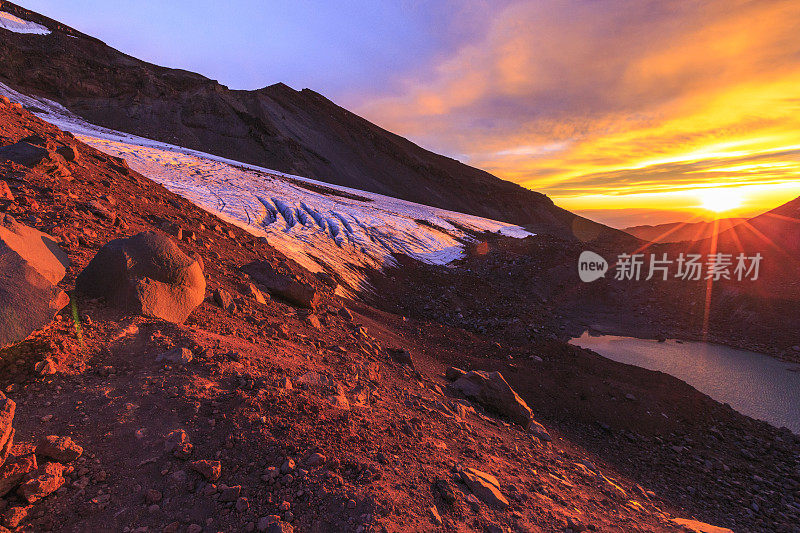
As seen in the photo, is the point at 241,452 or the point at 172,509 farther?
the point at 241,452

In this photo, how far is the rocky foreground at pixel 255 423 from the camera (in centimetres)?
255

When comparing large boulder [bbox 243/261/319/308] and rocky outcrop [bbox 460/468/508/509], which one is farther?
large boulder [bbox 243/261/319/308]

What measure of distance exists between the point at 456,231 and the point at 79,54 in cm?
5658

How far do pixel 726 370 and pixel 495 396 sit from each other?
1144cm

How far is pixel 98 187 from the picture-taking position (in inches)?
318

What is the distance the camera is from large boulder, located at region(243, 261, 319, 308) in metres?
7.48

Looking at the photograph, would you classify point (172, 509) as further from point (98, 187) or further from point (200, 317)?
point (98, 187)

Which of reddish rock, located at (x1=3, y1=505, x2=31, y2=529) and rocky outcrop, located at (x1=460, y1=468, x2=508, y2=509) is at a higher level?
reddish rock, located at (x1=3, y1=505, x2=31, y2=529)

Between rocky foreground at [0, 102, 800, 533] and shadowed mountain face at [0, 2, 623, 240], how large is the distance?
48.0 m

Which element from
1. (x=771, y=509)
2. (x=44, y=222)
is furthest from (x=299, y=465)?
(x=771, y=509)

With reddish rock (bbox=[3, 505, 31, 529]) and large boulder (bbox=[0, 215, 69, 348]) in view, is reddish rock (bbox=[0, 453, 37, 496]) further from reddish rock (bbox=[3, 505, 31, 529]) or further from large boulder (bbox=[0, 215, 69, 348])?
large boulder (bbox=[0, 215, 69, 348])

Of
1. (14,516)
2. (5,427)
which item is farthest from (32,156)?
(14,516)

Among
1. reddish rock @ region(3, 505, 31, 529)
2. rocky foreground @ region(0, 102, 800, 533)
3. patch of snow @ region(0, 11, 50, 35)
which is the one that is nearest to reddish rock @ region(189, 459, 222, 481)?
rocky foreground @ region(0, 102, 800, 533)

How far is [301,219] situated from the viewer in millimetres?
19953
